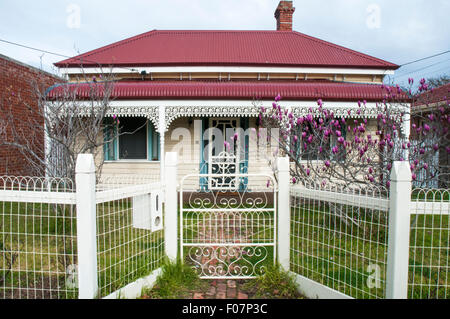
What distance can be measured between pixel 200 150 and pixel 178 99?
2.00m

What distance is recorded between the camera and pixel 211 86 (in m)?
8.84

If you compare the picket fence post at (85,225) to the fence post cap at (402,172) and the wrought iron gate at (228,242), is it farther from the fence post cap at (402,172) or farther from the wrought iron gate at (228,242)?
the fence post cap at (402,172)

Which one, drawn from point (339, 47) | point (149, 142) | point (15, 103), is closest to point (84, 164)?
point (149, 142)

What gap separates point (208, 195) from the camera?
910 cm

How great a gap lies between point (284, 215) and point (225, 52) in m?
10.1

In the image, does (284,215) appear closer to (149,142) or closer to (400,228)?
(400,228)

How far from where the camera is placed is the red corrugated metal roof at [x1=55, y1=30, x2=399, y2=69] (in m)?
11.3

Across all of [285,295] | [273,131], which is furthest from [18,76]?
[285,295]

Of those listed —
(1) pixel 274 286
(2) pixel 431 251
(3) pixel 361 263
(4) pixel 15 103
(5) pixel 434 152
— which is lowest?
(1) pixel 274 286

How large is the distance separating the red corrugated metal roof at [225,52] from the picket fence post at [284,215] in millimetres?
8192

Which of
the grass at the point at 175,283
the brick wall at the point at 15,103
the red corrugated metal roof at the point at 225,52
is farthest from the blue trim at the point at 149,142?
the grass at the point at 175,283

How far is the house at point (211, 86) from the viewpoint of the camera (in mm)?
8641

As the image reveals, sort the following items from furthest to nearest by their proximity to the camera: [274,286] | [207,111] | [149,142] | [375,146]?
1. [149,142]
2. [207,111]
3. [375,146]
4. [274,286]
